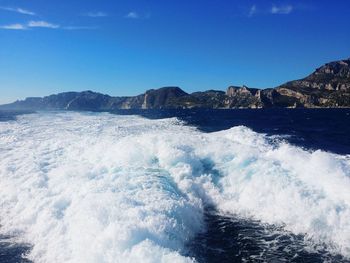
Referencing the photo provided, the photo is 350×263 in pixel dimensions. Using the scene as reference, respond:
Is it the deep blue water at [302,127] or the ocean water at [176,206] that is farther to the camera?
the deep blue water at [302,127]

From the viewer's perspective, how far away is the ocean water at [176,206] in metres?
10.9

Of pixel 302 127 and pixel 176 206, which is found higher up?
pixel 176 206

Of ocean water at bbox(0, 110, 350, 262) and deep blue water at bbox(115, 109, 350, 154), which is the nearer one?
ocean water at bbox(0, 110, 350, 262)

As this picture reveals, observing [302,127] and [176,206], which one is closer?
[176,206]

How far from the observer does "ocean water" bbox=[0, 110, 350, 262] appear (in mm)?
10906

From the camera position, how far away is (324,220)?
40.8 ft

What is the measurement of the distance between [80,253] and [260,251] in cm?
553

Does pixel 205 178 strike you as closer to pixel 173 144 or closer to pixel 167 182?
pixel 167 182

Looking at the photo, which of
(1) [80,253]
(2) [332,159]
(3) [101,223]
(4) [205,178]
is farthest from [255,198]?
(1) [80,253]

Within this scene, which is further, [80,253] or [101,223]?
[101,223]

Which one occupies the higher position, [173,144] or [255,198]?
[173,144]

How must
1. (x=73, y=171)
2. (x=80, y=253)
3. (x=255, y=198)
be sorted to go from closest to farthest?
(x=80, y=253) → (x=255, y=198) → (x=73, y=171)

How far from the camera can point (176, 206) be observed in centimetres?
1323

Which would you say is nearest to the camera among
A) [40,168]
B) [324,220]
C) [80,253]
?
[80,253]
